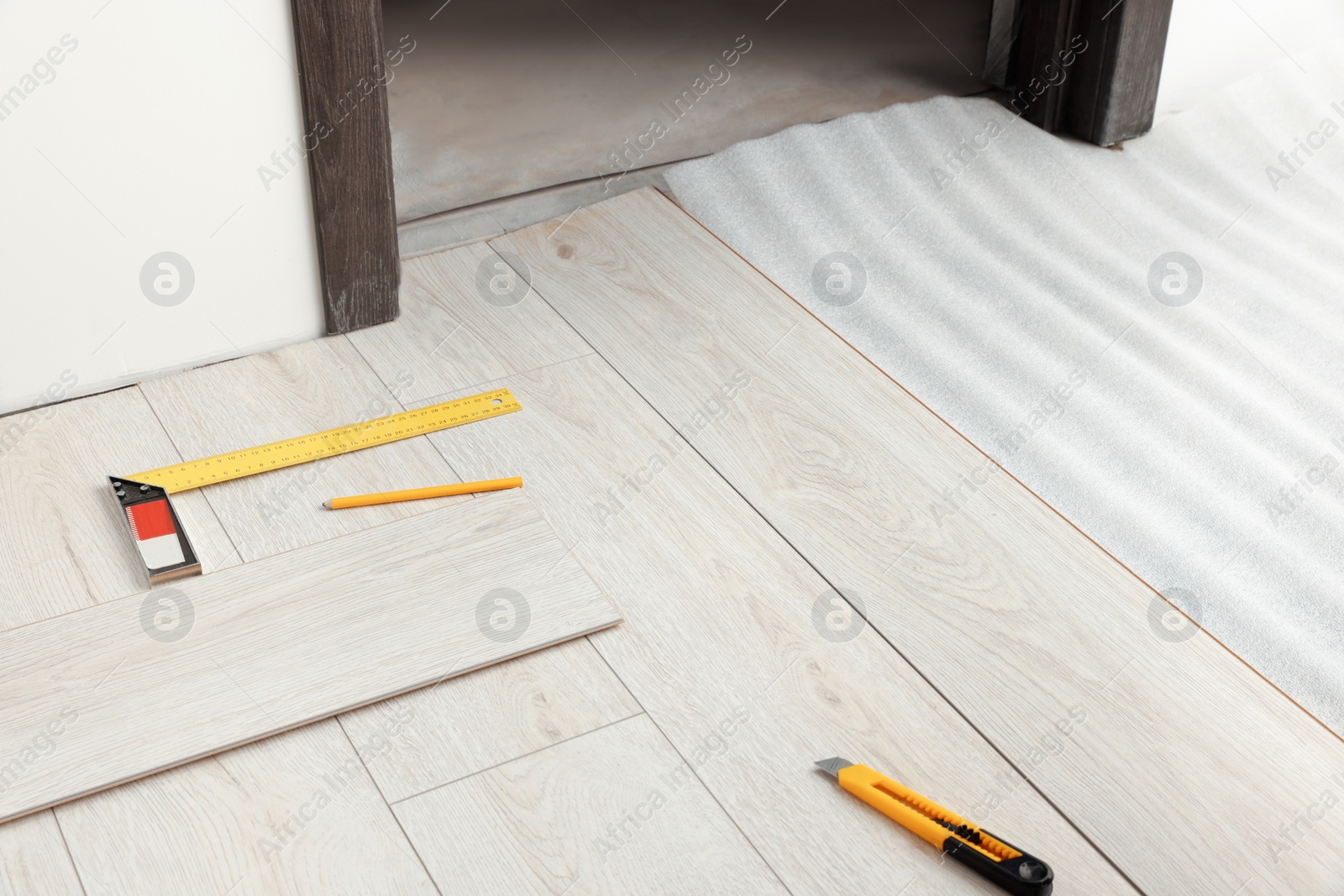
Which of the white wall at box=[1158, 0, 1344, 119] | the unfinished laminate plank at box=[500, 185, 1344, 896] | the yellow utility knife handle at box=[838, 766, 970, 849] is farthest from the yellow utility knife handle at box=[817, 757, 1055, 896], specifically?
the white wall at box=[1158, 0, 1344, 119]

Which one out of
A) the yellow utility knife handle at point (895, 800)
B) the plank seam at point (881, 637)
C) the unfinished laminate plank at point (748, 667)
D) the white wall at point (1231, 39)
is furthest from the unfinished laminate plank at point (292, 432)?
the white wall at point (1231, 39)

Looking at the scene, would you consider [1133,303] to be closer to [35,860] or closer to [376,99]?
[376,99]

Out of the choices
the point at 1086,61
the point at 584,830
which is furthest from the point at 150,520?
the point at 1086,61

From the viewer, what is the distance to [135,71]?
72.2 inches

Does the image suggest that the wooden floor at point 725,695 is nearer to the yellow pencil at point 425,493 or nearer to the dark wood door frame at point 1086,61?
the yellow pencil at point 425,493

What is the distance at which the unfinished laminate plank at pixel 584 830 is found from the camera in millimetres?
1355

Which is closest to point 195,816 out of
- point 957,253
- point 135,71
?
point 135,71

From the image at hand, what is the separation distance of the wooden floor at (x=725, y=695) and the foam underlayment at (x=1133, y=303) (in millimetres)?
142

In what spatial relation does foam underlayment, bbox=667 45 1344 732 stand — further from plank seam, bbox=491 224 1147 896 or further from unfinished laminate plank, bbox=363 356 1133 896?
unfinished laminate plank, bbox=363 356 1133 896

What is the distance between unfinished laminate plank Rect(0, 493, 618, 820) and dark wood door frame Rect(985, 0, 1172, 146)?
183cm

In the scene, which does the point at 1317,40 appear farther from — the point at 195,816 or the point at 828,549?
the point at 195,816

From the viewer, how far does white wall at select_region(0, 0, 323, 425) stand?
5.89ft

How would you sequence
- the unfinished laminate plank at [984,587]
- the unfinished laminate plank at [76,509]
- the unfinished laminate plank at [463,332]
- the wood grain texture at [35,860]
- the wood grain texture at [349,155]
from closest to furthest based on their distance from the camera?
the wood grain texture at [35,860], the unfinished laminate plank at [984,587], the unfinished laminate plank at [76,509], the wood grain texture at [349,155], the unfinished laminate plank at [463,332]

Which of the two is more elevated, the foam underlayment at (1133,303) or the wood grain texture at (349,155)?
the wood grain texture at (349,155)
